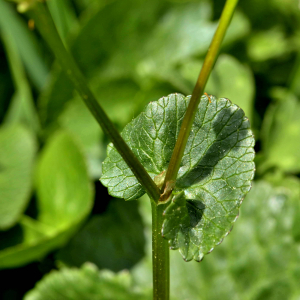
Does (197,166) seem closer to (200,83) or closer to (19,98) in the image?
(200,83)

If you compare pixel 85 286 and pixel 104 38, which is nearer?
pixel 85 286

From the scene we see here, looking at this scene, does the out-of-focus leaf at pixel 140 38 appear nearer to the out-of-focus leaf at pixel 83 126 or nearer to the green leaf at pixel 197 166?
the out-of-focus leaf at pixel 83 126

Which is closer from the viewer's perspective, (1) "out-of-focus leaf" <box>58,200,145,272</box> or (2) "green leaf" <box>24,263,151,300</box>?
(2) "green leaf" <box>24,263,151,300</box>

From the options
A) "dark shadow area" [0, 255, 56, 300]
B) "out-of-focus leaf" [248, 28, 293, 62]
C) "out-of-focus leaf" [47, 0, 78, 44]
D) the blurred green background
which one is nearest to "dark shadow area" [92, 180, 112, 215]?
the blurred green background

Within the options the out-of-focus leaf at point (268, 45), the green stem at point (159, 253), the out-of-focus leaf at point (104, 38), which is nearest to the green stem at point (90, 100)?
the green stem at point (159, 253)

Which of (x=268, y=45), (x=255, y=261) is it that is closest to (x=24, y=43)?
(x=268, y=45)

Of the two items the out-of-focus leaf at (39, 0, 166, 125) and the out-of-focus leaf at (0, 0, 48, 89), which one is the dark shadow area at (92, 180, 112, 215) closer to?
the out-of-focus leaf at (39, 0, 166, 125)
